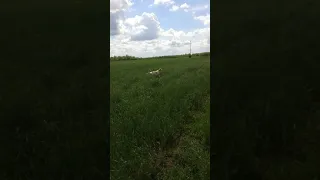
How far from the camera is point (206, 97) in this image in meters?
7.60
